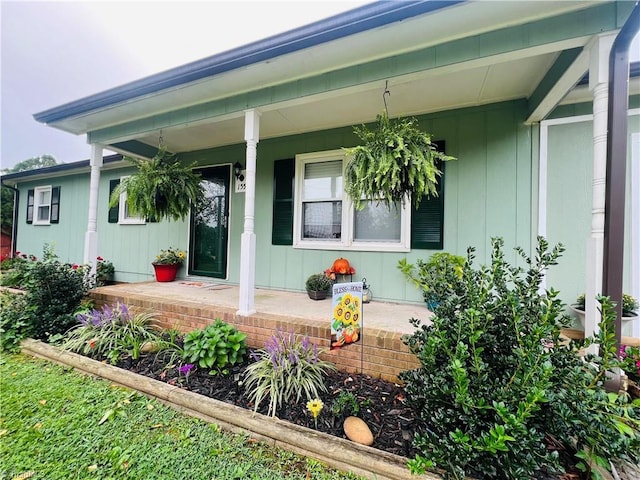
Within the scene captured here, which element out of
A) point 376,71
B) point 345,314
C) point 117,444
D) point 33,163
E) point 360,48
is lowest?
point 117,444

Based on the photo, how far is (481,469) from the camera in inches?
51.1

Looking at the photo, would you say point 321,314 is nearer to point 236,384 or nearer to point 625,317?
point 236,384

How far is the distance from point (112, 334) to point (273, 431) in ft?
7.46

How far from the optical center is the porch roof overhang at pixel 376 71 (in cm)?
200

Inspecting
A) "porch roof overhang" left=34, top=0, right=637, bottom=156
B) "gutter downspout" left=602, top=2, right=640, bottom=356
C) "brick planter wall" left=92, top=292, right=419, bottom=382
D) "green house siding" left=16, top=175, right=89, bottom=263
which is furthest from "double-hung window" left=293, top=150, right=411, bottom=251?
"green house siding" left=16, top=175, right=89, bottom=263

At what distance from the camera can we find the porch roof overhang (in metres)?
2.00

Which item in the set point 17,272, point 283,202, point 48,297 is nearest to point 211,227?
point 283,202

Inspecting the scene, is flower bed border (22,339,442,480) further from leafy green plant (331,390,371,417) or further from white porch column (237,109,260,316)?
white porch column (237,109,260,316)

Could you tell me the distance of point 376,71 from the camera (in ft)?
8.21

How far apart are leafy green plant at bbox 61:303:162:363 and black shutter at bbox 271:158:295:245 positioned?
6.59 ft

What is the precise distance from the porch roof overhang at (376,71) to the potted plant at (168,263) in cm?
209

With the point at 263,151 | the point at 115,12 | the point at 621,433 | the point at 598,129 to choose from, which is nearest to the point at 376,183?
the point at 598,129

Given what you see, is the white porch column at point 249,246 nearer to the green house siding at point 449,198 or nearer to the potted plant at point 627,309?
the green house siding at point 449,198

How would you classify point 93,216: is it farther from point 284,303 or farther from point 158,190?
point 284,303
